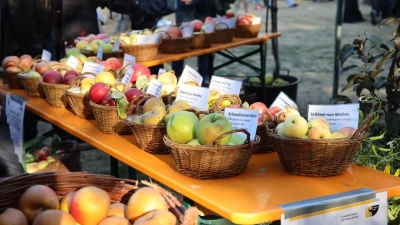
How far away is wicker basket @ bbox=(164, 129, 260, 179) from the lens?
1.97m

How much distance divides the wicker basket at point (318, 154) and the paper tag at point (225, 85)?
2.16 ft

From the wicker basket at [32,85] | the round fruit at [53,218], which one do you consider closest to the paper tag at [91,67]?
→ the wicker basket at [32,85]

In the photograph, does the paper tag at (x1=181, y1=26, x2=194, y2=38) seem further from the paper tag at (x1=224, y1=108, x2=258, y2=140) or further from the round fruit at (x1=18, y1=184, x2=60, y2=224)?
the round fruit at (x1=18, y1=184, x2=60, y2=224)

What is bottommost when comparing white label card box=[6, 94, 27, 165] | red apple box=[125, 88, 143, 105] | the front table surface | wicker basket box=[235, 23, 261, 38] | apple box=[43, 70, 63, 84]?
white label card box=[6, 94, 27, 165]

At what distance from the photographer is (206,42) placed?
4.86m

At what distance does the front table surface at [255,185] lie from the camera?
1.78m

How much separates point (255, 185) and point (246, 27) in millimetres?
3553

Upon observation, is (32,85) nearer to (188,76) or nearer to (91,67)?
(91,67)

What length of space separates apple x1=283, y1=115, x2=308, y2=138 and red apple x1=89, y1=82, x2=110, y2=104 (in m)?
0.98

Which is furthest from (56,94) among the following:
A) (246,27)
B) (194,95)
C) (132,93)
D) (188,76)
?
(246,27)

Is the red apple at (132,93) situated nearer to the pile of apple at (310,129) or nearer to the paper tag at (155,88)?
the paper tag at (155,88)

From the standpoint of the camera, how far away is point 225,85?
2.72 metres

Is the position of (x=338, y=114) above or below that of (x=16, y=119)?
above

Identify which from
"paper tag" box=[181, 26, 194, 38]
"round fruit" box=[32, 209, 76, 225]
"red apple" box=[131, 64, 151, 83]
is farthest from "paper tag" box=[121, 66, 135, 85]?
"paper tag" box=[181, 26, 194, 38]
